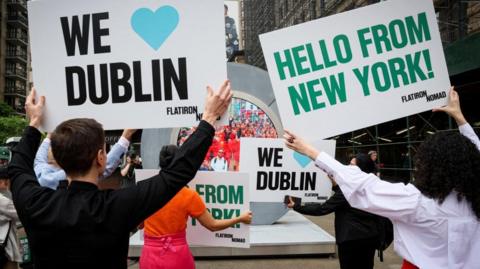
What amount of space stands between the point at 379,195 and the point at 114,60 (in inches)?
64.7

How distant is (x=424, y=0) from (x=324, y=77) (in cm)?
91

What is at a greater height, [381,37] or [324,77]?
[381,37]

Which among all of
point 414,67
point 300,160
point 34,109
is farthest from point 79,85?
point 300,160

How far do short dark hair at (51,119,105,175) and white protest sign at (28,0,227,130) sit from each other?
2.87ft

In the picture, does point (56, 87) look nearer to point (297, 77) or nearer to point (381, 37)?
point (297, 77)

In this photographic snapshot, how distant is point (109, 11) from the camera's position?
7.98 ft

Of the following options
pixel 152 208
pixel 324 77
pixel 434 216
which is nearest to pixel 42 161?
pixel 152 208

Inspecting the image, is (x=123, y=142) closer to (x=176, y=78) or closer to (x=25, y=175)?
(x=176, y=78)

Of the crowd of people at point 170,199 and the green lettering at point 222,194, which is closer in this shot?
the crowd of people at point 170,199

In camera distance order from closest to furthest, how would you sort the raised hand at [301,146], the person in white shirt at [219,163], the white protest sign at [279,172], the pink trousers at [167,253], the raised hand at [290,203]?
the raised hand at [301,146] → the pink trousers at [167,253] → the raised hand at [290,203] → the white protest sign at [279,172] → the person in white shirt at [219,163]

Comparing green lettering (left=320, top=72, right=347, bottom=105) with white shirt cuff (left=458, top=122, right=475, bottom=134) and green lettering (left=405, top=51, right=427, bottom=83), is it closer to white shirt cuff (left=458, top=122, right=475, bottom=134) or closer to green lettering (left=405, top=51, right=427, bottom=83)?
green lettering (left=405, top=51, right=427, bottom=83)

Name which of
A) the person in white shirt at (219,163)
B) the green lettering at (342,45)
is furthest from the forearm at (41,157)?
the person in white shirt at (219,163)

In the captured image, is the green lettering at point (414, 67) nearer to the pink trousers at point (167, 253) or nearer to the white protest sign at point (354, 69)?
the white protest sign at point (354, 69)

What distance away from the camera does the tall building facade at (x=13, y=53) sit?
2296 inches
